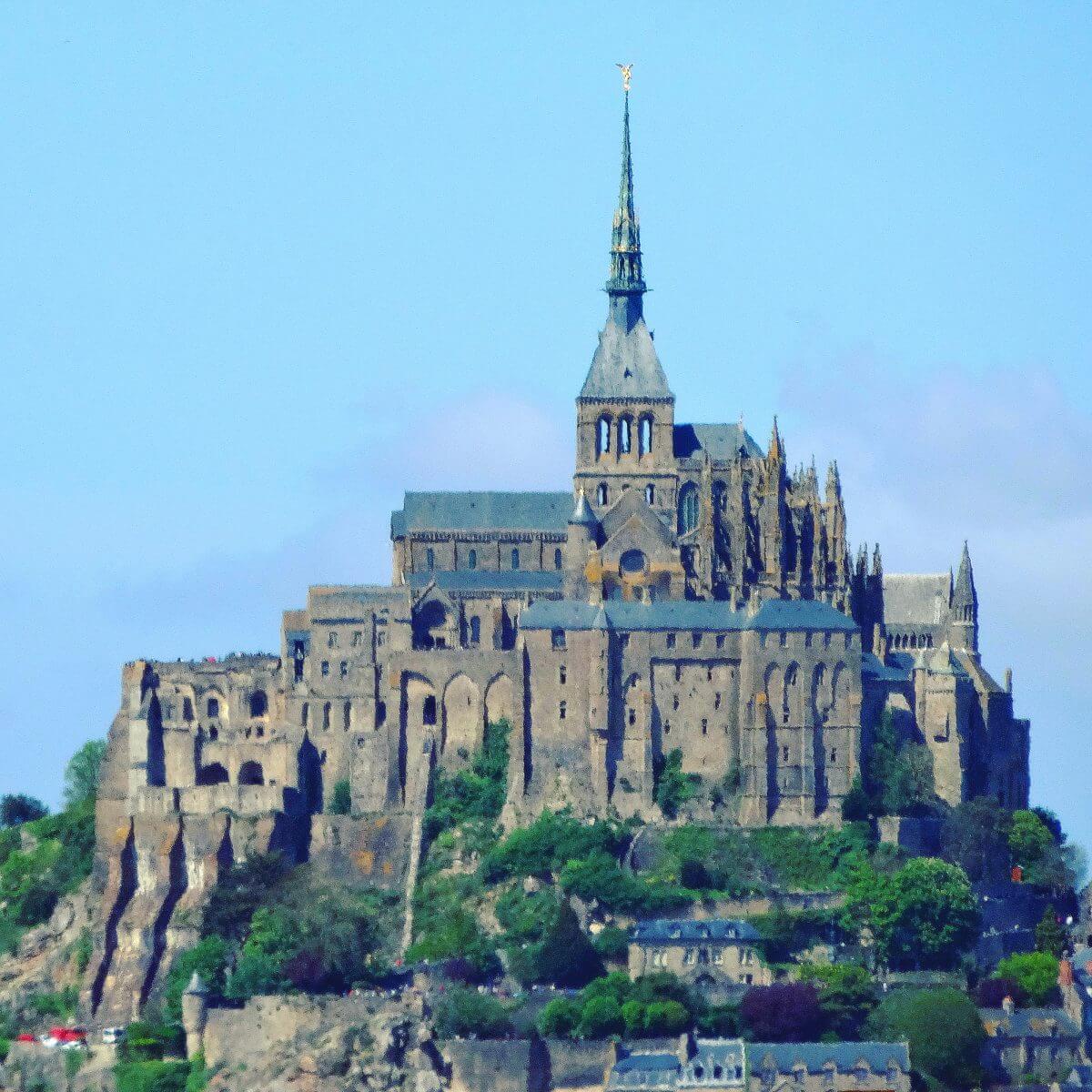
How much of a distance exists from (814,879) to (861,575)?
15700mm

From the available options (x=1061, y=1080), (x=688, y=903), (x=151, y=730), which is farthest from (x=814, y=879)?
(x=151, y=730)

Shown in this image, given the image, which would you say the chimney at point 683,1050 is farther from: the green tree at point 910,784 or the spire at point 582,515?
the spire at point 582,515

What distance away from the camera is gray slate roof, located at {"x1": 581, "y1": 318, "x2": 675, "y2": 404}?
5719 inches

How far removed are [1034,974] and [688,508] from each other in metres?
24.7

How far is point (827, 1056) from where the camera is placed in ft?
392

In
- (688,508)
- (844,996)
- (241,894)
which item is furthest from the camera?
(688,508)

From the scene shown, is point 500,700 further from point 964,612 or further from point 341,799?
point 964,612

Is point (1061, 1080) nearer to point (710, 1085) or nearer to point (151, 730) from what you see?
point (710, 1085)

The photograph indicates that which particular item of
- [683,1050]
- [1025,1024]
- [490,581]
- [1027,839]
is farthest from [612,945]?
[490,581]

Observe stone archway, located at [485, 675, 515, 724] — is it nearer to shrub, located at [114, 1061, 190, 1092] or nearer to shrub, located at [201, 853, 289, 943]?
shrub, located at [201, 853, 289, 943]

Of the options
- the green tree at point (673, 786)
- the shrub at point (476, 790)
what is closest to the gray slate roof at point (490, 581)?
the shrub at point (476, 790)

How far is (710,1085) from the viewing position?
118875 mm

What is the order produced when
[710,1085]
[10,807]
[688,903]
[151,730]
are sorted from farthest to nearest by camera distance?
[10,807] → [151,730] → [688,903] → [710,1085]

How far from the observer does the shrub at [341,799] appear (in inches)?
5394
